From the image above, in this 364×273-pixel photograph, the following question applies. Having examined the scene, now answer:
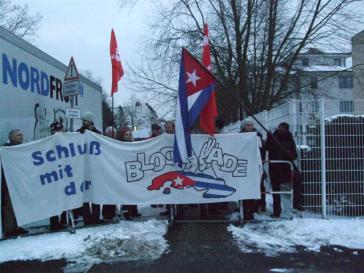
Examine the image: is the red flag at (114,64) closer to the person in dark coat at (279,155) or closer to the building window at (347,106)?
the person in dark coat at (279,155)

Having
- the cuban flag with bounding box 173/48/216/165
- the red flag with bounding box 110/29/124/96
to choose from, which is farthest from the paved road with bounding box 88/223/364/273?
the red flag with bounding box 110/29/124/96

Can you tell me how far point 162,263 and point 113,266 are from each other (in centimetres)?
67

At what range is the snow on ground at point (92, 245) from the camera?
263 inches

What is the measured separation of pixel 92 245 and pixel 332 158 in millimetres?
4961

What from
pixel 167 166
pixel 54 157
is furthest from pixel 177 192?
pixel 54 157

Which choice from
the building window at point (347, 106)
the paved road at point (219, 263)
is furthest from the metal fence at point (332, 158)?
the paved road at point (219, 263)

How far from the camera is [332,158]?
29.5ft

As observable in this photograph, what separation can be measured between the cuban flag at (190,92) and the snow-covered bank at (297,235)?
1733 millimetres

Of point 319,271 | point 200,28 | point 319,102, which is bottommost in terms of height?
point 319,271

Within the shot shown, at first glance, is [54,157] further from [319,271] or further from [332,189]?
[332,189]

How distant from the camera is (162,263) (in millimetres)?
6293

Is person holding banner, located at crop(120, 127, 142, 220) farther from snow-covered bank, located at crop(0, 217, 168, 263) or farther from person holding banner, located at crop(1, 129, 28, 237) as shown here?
person holding banner, located at crop(1, 129, 28, 237)

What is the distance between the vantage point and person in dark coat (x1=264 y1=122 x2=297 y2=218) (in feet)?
28.7

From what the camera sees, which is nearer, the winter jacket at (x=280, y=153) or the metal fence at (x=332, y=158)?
the winter jacket at (x=280, y=153)
